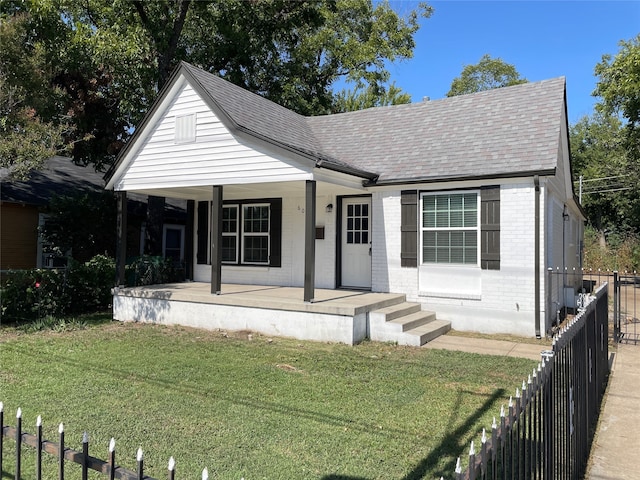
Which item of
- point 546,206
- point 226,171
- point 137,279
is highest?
point 226,171

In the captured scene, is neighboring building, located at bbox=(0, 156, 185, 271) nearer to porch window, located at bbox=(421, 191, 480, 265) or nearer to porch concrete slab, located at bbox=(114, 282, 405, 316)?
porch concrete slab, located at bbox=(114, 282, 405, 316)

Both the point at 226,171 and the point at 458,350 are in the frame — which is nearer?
the point at 458,350

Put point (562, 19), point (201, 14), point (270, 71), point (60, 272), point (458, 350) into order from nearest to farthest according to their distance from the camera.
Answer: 1. point (458, 350)
2. point (60, 272)
3. point (562, 19)
4. point (201, 14)
5. point (270, 71)

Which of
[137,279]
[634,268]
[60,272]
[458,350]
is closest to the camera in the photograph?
[458,350]

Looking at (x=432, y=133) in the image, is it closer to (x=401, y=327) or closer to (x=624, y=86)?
(x=401, y=327)

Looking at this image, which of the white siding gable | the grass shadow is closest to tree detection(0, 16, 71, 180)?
the white siding gable

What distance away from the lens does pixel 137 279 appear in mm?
13859

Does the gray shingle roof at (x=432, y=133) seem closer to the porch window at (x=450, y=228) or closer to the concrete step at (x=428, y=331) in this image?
the porch window at (x=450, y=228)

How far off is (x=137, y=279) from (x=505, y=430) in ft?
43.8

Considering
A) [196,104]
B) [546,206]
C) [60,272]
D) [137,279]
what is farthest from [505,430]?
[137,279]

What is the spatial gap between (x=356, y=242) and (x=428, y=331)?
373cm

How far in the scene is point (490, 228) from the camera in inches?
393

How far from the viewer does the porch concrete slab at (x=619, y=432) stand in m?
3.92

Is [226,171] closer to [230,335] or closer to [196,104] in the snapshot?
[196,104]
